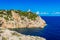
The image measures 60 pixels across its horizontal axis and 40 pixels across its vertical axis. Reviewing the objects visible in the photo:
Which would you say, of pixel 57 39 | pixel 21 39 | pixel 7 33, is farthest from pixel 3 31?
pixel 57 39

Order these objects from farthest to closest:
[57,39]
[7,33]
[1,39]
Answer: [57,39] < [7,33] < [1,39]

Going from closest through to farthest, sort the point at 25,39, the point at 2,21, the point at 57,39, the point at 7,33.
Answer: the point at 7,33 < the point at 25,39 < the point at 57,39 < the point at 2,21

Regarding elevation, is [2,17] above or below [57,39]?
above

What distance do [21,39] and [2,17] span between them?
104 metres

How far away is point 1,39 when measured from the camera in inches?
3514

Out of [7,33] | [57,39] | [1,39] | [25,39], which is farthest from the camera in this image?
[57,39]

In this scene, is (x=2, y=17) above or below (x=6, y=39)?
above

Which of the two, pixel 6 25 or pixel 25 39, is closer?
pixel 25 39

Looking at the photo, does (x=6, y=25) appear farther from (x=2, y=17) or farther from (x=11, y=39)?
(x=11, y=39)

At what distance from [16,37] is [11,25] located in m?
102

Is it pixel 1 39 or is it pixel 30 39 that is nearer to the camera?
pixel 1 39

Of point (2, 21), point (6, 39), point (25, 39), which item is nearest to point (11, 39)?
point (6, 39)

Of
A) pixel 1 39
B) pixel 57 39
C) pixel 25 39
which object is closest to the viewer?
pixel 1 39

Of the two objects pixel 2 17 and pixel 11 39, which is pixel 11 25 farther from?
pixel 11 39
